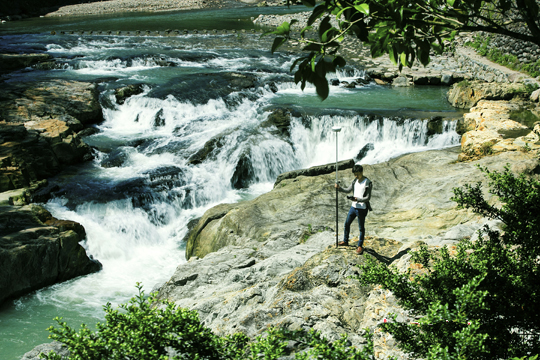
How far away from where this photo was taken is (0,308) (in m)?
9.23

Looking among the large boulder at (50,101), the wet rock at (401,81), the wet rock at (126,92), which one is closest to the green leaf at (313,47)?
the large boulder at (50,101)

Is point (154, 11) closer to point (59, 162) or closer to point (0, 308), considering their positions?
point (59, 162)

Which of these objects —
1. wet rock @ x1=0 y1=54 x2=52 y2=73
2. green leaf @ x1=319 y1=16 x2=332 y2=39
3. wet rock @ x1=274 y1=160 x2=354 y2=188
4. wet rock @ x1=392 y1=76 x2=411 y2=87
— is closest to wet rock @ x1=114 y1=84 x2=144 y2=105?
wet rock @ x1=0 y1=54 x2=52 y2=73

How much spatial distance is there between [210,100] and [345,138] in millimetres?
6881

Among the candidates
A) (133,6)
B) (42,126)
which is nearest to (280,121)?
(42,126)

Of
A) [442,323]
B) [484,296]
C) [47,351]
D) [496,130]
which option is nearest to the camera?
[484,296]

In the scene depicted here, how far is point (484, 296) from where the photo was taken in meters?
3.10

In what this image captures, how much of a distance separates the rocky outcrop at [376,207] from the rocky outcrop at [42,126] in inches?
248

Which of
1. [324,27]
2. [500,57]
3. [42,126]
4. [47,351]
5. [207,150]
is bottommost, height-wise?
[47,351]

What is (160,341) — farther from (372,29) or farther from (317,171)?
(317,171)

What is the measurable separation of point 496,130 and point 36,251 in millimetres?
14232

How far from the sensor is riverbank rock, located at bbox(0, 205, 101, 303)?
31.3 ft

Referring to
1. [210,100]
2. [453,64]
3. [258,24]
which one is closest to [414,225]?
[210,100]

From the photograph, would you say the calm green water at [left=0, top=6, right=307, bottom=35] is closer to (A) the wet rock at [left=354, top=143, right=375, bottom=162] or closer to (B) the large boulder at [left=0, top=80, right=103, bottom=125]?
(B) the large boulder at [left=0, top=80, right=103, bottom=125]
